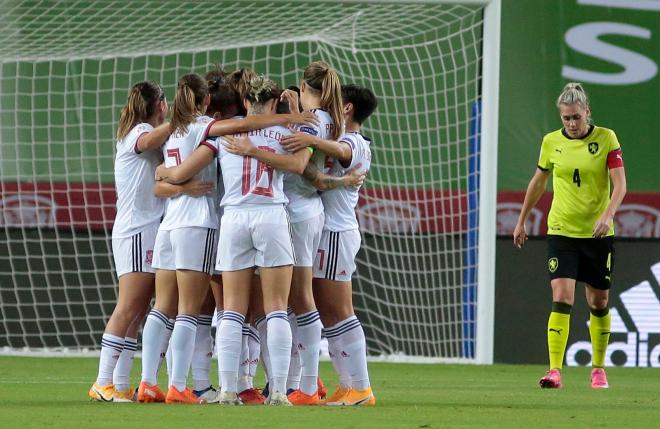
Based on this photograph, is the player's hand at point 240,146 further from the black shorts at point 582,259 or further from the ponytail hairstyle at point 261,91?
the black shorts at point 582,259

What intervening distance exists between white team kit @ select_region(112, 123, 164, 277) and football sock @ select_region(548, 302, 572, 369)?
262cm

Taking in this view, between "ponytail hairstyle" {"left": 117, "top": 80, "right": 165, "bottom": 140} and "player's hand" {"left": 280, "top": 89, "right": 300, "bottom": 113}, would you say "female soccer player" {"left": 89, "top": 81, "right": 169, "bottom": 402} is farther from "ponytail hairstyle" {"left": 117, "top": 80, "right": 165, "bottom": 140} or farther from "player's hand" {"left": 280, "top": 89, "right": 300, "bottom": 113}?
"player's hand" {"left": 280, "top": 89, "right": 300, "bottom": 113}

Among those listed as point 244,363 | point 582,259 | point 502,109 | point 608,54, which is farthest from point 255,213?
point 608,54

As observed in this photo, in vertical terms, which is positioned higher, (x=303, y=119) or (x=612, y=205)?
(x=303, y=119)

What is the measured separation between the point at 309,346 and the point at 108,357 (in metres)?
1.03

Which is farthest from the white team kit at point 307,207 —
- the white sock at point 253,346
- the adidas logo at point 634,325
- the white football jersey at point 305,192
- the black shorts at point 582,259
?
the adidas logo at point 634,325

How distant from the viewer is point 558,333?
25.9 ft

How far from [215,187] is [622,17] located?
6.36m

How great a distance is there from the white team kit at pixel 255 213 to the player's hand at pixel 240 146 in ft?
0.10

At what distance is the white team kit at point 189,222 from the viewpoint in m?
6.11

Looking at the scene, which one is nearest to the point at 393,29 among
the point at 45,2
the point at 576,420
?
the point at 45,2

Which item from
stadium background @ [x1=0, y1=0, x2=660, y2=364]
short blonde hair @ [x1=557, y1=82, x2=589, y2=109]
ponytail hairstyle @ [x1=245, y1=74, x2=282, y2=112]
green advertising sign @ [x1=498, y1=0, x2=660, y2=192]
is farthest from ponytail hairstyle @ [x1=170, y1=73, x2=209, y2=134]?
green advertising sign @ [x1=498, y1=0, x2=660, y2=192]

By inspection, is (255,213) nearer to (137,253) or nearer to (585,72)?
(137,253)

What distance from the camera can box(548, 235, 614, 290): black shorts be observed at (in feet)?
25.9
